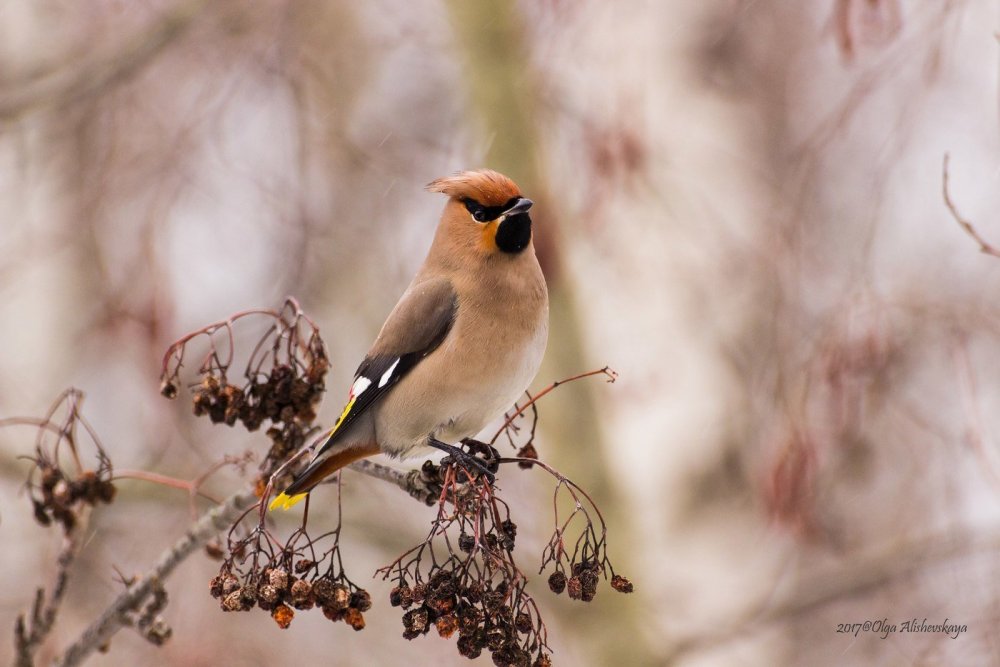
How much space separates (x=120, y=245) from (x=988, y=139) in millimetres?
4180

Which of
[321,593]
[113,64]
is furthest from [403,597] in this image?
[113,64]

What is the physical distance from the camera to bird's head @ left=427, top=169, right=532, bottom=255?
279cm

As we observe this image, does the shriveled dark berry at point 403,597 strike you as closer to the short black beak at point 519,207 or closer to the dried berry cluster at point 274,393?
the dried berry cluster at point 274,393

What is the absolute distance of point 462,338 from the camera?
2.80m

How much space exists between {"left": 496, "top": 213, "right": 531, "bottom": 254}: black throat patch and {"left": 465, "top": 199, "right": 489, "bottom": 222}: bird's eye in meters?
0.06

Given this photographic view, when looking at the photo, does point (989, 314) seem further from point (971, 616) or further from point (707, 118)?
point (707, 118)

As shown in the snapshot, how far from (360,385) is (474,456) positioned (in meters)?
0.38

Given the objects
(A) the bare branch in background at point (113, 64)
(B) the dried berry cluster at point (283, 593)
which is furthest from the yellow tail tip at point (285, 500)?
(A) the bare branch in background at point (113, 64)

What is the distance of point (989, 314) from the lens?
13.4 ft

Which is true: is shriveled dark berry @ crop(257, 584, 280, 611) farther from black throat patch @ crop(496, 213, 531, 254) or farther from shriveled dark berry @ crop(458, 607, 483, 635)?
black throat patch @ crop(496, 213, 531, 254)

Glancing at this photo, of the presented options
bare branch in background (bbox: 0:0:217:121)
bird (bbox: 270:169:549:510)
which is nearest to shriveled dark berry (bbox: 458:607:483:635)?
bird (bbox: 270:169:549:510)

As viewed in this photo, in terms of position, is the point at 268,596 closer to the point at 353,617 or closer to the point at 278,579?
the point at 278,579

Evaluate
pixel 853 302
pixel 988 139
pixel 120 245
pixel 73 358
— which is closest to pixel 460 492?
pixel 853 302

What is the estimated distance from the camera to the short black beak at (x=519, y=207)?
2.67 metres
